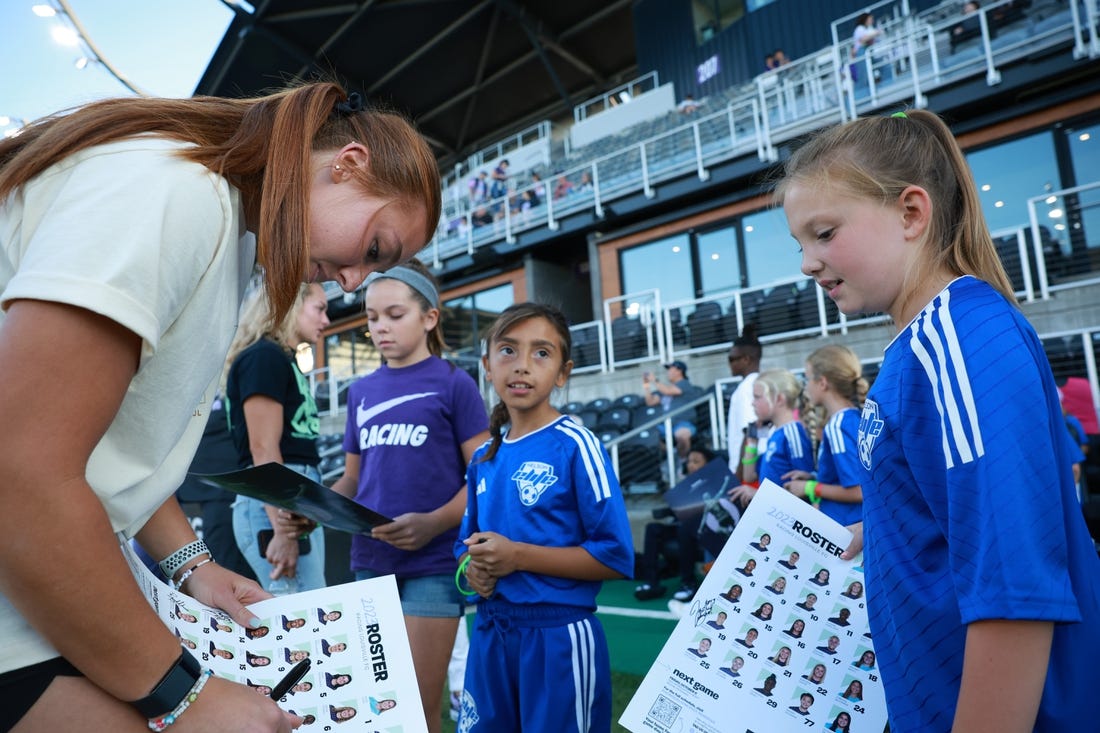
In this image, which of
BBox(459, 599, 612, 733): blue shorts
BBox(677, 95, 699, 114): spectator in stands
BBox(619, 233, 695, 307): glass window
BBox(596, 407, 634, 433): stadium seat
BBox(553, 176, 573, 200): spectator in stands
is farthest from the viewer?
BBox(677, 95, 699, 114): spectator in stands

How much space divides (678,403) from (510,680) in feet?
18.6

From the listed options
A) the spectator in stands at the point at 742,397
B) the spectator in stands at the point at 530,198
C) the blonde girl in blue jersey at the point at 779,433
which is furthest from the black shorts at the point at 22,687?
the spectator in stands at the point at 530,198

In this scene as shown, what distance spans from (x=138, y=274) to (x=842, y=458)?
9.11ft

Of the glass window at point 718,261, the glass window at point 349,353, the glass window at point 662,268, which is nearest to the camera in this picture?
the glass window at point 718,261

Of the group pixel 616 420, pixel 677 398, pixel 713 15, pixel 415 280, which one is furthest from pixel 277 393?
pixel 713 15

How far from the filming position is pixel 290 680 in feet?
2.77

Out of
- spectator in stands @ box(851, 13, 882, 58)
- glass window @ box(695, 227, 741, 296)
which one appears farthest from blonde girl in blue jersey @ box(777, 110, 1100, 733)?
spectator in stands @ box(851, 13, 882, 58)

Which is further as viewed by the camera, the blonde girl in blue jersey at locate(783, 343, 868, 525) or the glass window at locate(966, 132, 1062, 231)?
the glass window at locate(966, 132, 1062, 231)

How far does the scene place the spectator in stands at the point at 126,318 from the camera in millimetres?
585

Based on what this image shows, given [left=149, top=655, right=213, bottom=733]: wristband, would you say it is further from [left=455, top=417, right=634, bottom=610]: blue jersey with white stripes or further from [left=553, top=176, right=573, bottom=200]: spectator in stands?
Answer: [left=553, top=176, right=573, bottom=200]: spectator in stands

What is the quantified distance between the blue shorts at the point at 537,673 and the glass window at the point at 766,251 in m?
11.1

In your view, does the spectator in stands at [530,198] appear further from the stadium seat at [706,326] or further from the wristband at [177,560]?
the wristband at [177,560]

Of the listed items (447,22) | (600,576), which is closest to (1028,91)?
(600,576)

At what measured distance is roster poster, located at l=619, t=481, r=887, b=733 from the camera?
1.35 metres
